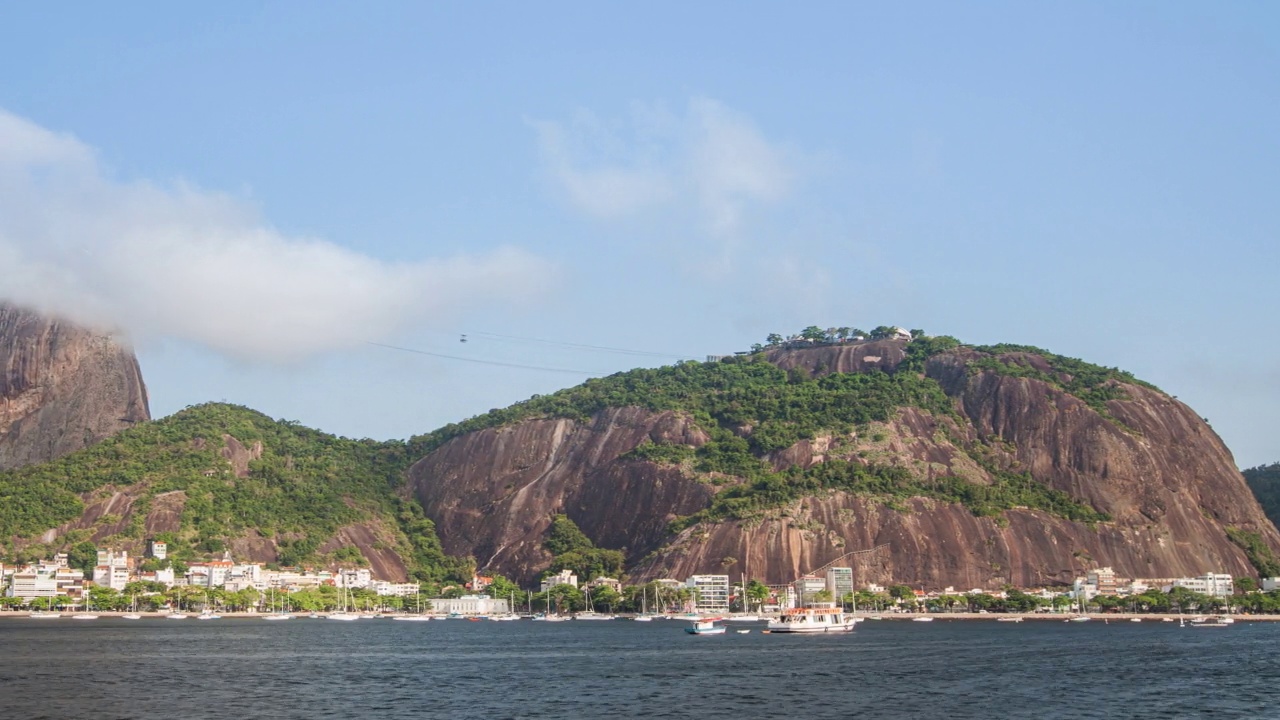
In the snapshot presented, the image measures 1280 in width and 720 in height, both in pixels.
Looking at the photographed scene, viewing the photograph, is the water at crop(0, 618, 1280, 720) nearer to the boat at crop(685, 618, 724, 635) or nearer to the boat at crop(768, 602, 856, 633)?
the boat at crop(768, 602, 856, 633)

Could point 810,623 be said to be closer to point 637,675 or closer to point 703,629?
point 703,629

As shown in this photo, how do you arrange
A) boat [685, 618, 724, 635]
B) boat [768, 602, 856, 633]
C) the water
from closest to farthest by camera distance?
the water → boat [768, 602, 856, 633] → boat [685, 618, 724, 635]

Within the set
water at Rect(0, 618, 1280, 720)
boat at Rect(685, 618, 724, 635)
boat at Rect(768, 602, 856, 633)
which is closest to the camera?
water at Rect(0, 618, 1280, 720)

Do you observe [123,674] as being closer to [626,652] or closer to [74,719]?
[74,719]

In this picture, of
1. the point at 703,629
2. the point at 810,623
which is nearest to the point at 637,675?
the point at 810,623

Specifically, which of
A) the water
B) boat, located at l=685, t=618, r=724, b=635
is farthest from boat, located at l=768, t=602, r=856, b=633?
boat, located at l=685, t=618, r=724, b=635

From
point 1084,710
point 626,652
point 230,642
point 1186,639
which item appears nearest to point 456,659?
point 626,652

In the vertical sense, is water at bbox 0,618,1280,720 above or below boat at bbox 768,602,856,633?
below

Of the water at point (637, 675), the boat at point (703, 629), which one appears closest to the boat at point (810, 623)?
the water at point (637, 675)
